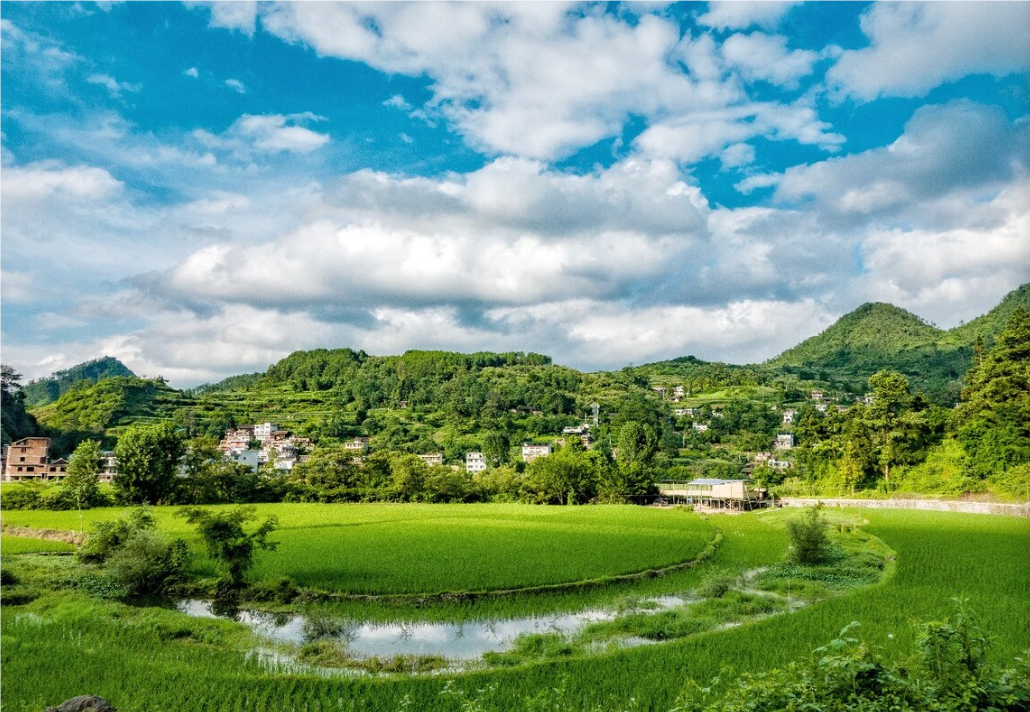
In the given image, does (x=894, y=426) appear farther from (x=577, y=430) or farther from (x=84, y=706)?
(x=577, y=430)

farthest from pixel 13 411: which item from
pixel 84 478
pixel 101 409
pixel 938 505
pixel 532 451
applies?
pixel 938 505

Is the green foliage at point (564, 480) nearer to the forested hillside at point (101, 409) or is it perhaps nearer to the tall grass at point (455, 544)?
the tall grass at point (455, 544)

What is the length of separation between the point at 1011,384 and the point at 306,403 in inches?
4393

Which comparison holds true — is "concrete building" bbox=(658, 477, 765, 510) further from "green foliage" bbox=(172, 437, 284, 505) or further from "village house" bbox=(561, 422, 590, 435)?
"village house" bbox=(561, 422, 590, 435)

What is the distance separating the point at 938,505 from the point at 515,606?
114 ft

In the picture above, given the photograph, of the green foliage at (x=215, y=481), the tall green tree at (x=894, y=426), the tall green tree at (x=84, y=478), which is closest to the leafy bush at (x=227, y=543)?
the tall green tree at (x=84, y=478)

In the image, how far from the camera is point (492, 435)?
260 feet

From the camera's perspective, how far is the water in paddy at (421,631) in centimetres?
1382

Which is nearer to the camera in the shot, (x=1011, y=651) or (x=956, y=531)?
(x=1011, y=651)

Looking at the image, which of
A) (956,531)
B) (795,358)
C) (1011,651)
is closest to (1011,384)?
(956,531)

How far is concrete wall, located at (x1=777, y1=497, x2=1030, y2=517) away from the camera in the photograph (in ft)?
111

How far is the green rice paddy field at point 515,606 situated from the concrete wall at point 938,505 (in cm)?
597

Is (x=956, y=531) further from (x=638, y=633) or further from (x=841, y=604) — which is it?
(x=638, y=633)

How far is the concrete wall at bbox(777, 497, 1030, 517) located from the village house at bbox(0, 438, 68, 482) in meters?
66.5
